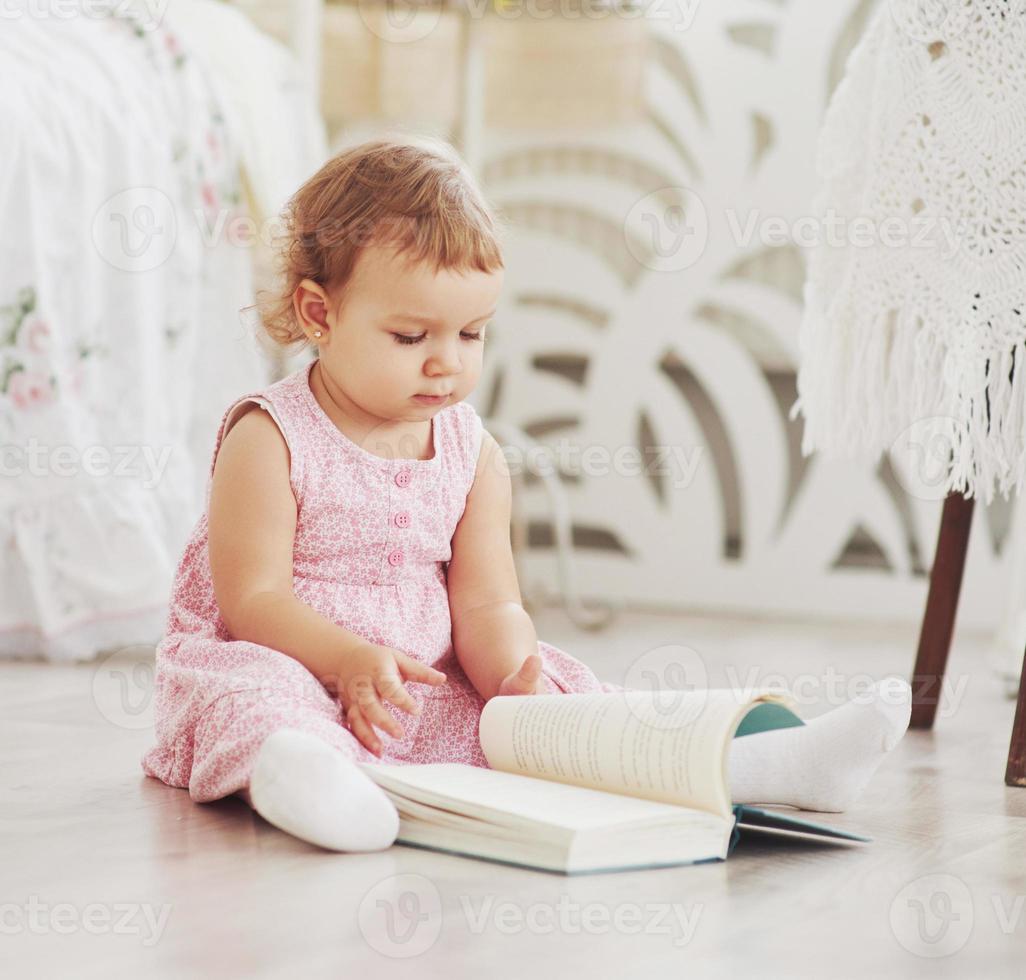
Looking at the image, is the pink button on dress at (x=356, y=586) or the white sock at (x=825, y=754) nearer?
the white sock at (x=825, y=754)

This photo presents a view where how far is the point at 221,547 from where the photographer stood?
0.91 metres

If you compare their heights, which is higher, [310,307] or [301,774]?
[310,307]

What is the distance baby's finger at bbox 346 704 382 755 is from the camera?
840 mm

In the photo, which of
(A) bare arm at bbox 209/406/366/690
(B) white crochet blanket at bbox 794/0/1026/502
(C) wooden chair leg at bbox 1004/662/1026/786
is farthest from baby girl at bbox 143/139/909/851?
(B) white crochet blanket at bbox 794/0/1026/502

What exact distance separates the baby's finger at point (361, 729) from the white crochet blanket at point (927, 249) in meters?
0.52

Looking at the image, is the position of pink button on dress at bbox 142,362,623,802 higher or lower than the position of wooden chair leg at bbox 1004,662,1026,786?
higher

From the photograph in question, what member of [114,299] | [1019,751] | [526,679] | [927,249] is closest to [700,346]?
[114,299]

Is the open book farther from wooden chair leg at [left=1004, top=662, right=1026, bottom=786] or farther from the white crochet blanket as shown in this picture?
the white crochet blanket

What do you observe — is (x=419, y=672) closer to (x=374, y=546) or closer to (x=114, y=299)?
(x=374, y=546)

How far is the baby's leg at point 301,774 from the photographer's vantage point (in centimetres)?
72

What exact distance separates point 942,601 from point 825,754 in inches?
20.2

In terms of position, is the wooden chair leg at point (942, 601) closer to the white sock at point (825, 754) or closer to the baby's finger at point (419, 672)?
the white sock at point (825, 754)

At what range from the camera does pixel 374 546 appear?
97 cm

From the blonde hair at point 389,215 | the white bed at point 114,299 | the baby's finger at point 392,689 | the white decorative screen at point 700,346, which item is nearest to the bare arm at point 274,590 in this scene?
the baby's finger at point 392,689
